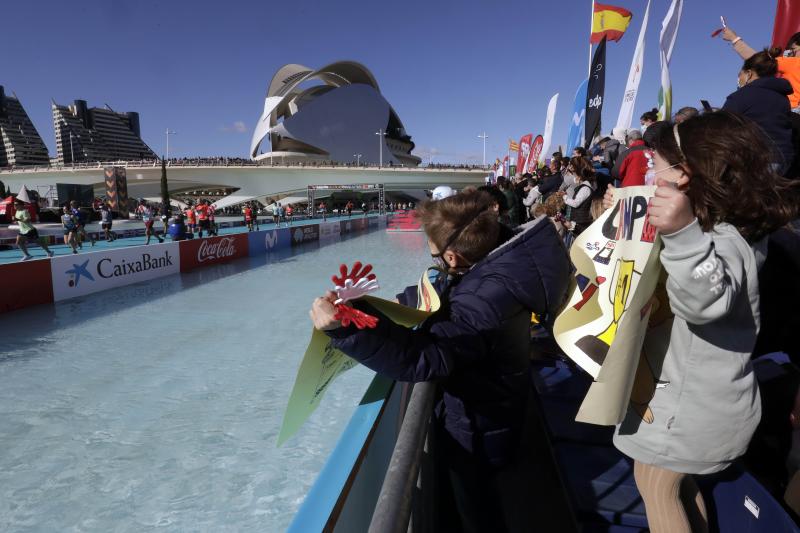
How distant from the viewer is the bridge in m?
48.9

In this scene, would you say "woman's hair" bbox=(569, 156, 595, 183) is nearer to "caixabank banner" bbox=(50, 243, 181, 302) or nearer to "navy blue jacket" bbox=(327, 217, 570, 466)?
"navy blue jacket" bbox=(327, 217, 570, 466)

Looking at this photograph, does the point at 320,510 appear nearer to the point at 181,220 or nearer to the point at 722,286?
the point at 722,286

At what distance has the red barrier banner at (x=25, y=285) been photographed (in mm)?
6863

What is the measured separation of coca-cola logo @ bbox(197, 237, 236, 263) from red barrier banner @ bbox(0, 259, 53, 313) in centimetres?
415

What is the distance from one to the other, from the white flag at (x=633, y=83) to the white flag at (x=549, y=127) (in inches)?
228

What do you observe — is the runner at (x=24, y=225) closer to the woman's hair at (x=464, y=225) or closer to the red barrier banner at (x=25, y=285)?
the red barrier banner at (x=25, y=285)

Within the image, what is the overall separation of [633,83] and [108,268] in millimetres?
10045

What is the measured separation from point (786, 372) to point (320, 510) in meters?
1.65

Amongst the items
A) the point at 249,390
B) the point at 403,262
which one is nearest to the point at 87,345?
the point at 249,390

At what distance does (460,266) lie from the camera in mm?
1533

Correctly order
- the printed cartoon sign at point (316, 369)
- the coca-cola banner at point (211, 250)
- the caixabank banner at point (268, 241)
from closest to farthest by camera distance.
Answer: the printed cartoon sign at point (316, 369) < the coca-cola banner at point (211, 250) < the caixabank banner at point (268, 241)

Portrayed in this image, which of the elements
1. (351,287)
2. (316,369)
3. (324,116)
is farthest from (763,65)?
(324,116)

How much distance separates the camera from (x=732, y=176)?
3.34ft

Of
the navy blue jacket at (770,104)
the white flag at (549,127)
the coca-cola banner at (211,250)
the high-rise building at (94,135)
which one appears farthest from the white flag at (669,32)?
the high-rise building at (94,135)
